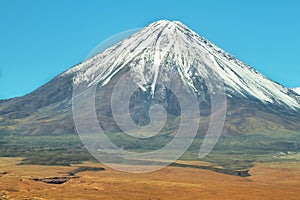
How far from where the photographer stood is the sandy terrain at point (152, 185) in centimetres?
10162

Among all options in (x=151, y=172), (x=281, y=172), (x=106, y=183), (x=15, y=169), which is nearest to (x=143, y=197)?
(x=106, y=183)

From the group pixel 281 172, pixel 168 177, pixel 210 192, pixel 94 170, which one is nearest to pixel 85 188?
pixel 210 192

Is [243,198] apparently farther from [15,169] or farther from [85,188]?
[15,169]

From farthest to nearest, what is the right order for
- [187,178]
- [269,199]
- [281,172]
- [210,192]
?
[281,172]
[187,178]
[210,192]
[269,199]

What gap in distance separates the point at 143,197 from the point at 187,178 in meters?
40.9

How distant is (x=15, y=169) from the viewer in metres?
153

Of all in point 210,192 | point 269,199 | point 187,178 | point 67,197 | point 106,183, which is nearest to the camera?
point 67,197

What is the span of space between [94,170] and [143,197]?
5774 cm

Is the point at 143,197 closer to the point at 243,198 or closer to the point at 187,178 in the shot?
the point at 243,198

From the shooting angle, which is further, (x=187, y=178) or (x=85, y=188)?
(x=187, y=178)

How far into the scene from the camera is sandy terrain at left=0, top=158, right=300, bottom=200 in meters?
102

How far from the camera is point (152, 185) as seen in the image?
118000 mm

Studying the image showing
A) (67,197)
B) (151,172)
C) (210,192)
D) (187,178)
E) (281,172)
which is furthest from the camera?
(281,172)

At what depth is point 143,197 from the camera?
99562 mm
